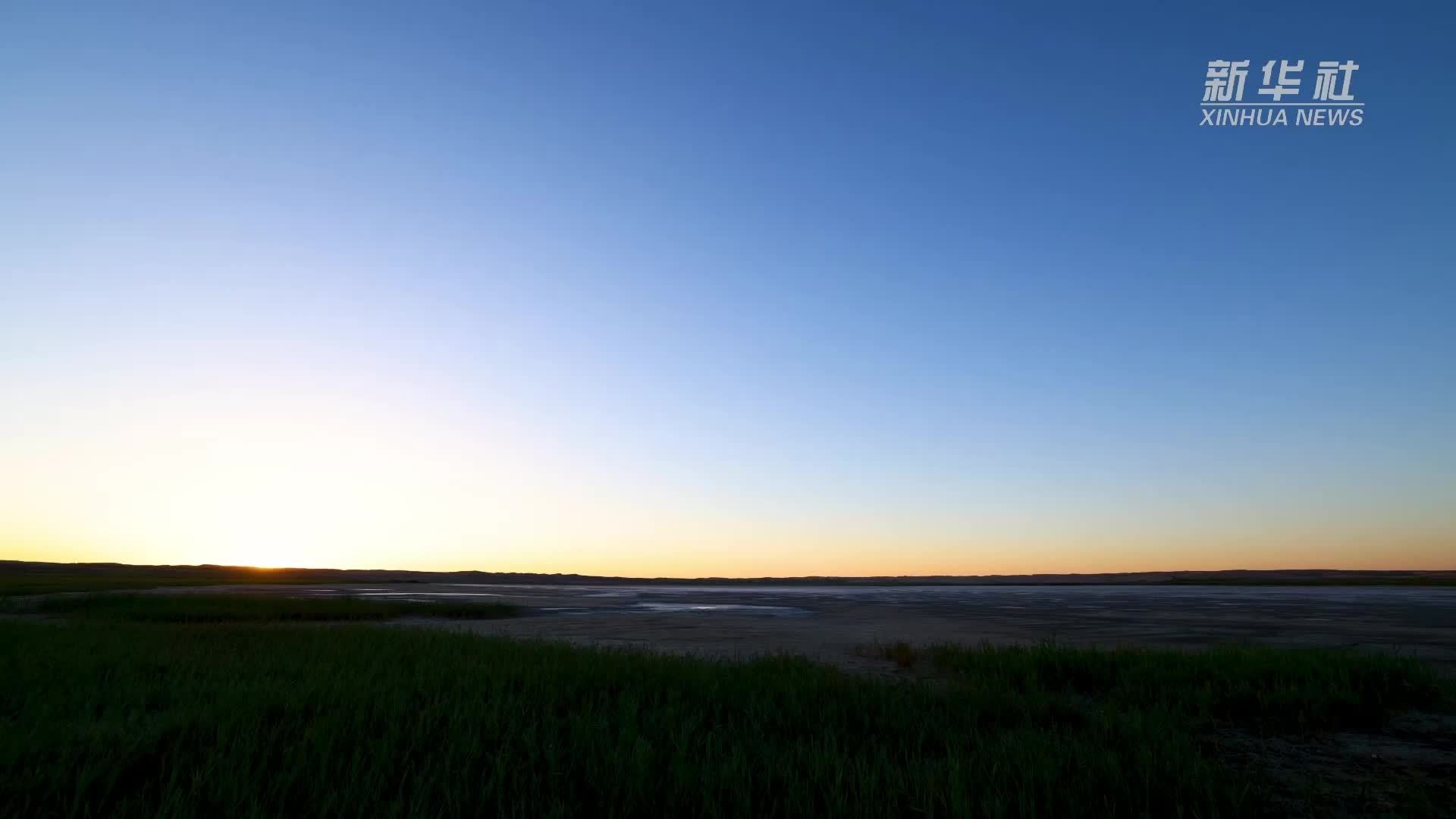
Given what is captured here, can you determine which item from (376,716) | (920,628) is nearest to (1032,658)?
(376,716)

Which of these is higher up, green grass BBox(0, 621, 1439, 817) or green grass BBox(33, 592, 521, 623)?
green grass BBox(0, 621, 1439, 817)

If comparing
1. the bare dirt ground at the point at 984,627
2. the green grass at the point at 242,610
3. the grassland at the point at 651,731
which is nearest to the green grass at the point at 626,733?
the grassland at the point at 651,731

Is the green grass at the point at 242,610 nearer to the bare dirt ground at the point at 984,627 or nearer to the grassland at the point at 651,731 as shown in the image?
the bare dirt ground at the point at 984,627

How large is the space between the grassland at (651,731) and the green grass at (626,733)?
3 centimetres

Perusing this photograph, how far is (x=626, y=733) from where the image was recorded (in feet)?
18.3

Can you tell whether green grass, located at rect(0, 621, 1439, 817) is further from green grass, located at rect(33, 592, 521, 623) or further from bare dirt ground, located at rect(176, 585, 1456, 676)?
green grass, located at rect(33, 592, 521, 623)

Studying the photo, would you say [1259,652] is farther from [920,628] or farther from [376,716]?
[376,716]

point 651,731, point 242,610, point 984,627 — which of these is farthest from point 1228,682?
point 242,610

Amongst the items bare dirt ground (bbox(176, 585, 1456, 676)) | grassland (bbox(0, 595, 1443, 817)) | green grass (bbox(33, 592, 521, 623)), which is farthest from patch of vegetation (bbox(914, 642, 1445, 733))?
green grass (bbox(33, 592, 521, 623))

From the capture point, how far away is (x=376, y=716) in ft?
20.0

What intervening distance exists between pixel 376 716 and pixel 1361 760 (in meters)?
8.29

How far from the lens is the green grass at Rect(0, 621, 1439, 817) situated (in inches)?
168

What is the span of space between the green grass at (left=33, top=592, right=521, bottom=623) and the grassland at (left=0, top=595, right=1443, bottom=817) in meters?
12.1

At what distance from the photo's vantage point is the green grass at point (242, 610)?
20.6 metres
